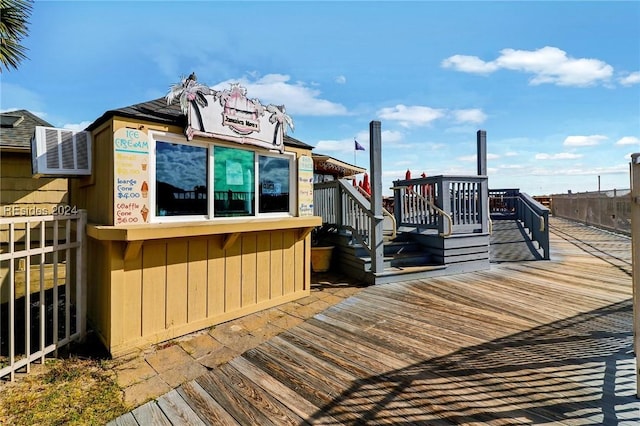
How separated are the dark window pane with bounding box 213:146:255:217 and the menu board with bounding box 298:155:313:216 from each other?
2.54ft

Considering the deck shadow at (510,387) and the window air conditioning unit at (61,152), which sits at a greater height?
the window air conditioning unit at (61,152)

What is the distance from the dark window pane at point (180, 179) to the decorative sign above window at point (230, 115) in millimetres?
247

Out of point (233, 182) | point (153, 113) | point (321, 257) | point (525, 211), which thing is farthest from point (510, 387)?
point (525, 211)

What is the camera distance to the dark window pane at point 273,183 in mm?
4105

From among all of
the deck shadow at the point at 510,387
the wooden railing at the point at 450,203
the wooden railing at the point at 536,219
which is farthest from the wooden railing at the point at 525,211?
the deck shadow at the point at 510,387

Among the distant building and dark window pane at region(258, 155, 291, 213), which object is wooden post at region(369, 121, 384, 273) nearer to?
dark window pane at region(258, 155, 291, 213)

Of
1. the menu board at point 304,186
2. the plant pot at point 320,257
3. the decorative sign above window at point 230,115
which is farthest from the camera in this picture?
the plant pot at point 320,257

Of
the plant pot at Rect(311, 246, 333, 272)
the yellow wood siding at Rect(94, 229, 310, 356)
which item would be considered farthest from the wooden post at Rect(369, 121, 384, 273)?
the yellow wood siding at Rect(94, 229, 310, 356)

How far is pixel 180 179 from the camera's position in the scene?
11.0 ft

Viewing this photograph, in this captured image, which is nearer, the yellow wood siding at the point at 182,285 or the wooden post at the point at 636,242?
the wooden post at the point at 636,242

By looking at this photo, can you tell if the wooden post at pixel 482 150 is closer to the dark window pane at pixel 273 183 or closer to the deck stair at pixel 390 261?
the deck stair at pixel 390 261

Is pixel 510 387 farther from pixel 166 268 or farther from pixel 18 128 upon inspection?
pixel 18 128

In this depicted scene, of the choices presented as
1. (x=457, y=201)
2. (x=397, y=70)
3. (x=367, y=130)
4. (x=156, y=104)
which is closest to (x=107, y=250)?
(x=156, y=104)

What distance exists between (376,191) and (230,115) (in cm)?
264
